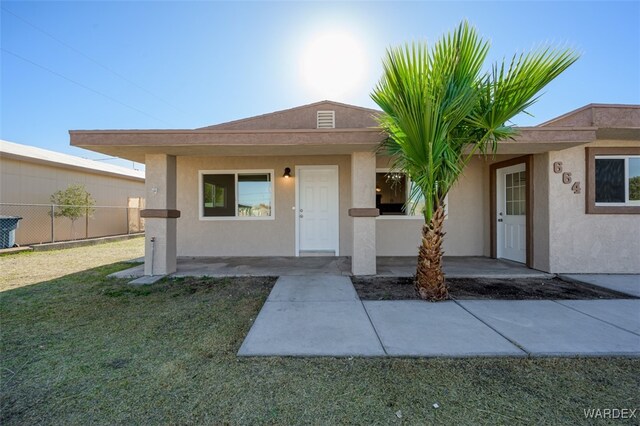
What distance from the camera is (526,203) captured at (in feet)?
21.8

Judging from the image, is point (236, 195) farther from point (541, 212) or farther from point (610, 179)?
point (610, 179)

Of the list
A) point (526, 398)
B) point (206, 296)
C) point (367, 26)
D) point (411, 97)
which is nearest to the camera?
point (526, 398)

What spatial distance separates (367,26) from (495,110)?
Answer: 5575 mm

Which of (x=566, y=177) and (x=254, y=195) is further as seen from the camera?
(x=254, y=195)

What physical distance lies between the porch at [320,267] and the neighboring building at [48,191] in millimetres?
6918

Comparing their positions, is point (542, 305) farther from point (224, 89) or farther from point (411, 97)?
point (224, 89)

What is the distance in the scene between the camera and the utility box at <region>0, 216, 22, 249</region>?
8844mm

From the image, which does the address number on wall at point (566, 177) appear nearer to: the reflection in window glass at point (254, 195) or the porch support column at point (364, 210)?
the porch support column at point (364, 210)

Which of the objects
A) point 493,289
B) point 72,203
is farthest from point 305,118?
point 72,203

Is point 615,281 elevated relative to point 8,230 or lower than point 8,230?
lower

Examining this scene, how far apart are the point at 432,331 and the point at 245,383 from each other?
216cm

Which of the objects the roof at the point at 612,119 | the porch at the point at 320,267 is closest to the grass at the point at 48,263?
the porch at the point at 320,267

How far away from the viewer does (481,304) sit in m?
4.32

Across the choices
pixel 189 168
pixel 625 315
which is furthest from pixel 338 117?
pixel 625 315
